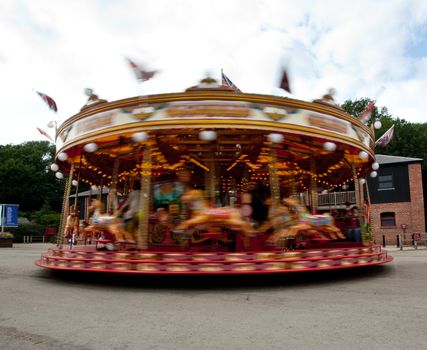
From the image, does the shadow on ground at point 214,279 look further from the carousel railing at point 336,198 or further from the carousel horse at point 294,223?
the carousel railing at point 336,198

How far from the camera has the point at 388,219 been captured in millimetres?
26625

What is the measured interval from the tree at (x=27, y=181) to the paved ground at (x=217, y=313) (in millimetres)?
50213

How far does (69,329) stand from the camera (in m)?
4.60

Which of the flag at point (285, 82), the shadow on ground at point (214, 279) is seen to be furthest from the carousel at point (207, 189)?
the flag at point (285, 82)

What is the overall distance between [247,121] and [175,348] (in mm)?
5389

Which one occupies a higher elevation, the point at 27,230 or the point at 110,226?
the point at 27,230

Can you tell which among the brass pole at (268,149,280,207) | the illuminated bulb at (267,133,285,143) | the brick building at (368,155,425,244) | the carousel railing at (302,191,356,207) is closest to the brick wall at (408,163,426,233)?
the brick building at (368,155,425,244)

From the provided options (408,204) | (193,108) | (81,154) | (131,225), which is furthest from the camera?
(408,204)

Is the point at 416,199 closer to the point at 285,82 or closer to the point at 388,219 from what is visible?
the point at 388,219

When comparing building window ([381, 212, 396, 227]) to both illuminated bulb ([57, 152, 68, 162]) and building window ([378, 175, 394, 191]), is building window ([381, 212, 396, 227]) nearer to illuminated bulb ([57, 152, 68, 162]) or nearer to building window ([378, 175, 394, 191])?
building window ([378, 175, 394, 191])

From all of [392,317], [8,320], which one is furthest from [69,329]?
[392,317]

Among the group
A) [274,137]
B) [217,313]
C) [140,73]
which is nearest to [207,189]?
[274,137]

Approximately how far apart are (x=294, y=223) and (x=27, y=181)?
5720 cm

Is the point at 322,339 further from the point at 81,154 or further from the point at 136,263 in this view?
the point at 81,154
